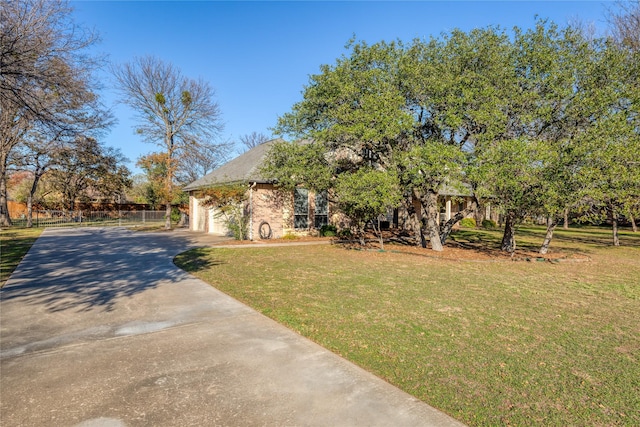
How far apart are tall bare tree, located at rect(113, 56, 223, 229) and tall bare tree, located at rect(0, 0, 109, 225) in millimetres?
13466

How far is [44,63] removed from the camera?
7.38 meters

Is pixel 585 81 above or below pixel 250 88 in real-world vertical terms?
below

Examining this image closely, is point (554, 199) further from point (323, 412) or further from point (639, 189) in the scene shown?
point (323, 412)

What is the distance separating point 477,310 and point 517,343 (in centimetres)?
132

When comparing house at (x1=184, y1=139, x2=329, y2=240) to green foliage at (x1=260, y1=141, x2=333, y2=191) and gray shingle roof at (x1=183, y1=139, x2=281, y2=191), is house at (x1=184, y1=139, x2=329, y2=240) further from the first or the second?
green foliage at (x1=260, y1=141, x2=333, y2=191)

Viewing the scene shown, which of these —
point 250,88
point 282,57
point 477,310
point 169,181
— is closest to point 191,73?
point 250,88

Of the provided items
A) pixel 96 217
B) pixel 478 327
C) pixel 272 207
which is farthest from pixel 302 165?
pixel 96 217

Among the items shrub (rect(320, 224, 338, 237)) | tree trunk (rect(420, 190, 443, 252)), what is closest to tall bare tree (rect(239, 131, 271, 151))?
shrub (rect(320, 224, 338, 237))

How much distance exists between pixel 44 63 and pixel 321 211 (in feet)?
39.6

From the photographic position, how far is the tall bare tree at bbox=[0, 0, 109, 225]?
6.88 metres

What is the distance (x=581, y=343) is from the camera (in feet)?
13.6

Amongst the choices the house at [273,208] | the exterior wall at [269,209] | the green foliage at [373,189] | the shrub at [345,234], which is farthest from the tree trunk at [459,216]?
the exterior wall at [269,209]

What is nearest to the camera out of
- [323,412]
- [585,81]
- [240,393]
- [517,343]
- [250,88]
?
[323,412]

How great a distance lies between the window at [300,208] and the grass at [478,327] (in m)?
7.09
